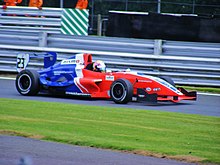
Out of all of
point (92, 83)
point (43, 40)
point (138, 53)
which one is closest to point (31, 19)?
point (43, 40)

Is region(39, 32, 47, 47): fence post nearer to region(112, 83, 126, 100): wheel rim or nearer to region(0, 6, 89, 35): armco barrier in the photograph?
region(0, 6, 89, 35): armco barrier

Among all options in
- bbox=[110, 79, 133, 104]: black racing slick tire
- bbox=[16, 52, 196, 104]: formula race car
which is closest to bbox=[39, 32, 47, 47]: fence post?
bbox=[16, 52, 196, 104]: formula race car

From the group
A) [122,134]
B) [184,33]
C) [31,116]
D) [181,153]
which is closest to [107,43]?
[184,33]

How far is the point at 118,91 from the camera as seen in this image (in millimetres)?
15664

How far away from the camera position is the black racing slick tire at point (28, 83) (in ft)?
54.7

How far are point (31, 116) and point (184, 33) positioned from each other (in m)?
10.8

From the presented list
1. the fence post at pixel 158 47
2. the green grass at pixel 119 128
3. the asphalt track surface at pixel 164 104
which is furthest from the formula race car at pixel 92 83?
the fence post at pixel 158 47

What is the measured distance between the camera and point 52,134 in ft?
33.9

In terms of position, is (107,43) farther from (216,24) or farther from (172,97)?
(172,97)

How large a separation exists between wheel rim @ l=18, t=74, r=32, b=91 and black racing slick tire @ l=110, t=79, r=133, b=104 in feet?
7.32

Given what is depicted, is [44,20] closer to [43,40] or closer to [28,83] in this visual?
[43,40]

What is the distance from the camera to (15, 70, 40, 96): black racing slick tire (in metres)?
16.7

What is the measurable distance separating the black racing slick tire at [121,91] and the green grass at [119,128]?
120 centimetres

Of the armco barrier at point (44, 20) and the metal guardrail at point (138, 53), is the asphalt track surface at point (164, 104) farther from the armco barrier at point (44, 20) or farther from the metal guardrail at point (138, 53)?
the armco barrier at point (44, 20)
